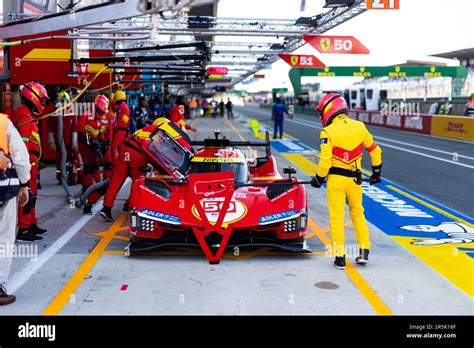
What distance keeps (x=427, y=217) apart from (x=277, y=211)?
358 cm

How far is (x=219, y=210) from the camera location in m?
6.62

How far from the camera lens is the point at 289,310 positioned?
4.97m

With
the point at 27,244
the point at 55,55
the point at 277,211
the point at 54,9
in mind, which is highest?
the point at 54,9

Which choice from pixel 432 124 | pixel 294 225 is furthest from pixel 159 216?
pixel 432 124

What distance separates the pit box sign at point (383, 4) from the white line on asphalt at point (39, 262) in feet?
19.9

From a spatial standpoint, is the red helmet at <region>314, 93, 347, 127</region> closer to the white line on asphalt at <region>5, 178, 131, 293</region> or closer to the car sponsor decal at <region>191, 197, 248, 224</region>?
the car sponsor decal at <region>191, 197, 248, 224</region>

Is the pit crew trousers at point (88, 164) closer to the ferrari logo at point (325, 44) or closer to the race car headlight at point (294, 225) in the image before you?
the race car headlight at point (294, 225)

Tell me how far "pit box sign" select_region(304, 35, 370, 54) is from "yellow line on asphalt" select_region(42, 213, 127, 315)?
6.66 m

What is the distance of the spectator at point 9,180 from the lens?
Answer: 5.21 metres

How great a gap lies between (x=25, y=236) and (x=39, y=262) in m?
1.11

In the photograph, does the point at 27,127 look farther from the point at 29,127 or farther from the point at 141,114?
the point at 141,114
